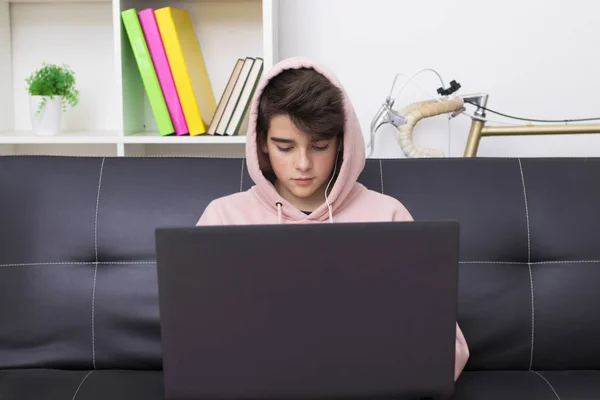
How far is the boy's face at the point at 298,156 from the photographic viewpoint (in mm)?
1405

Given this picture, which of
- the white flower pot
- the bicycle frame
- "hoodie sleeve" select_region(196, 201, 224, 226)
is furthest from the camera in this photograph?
the white flower pot

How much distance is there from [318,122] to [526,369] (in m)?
0.71

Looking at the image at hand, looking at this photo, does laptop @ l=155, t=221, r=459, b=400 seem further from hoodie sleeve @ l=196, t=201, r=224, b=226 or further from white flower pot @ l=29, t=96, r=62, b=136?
white flower pot @ l=29, t=96, r=62, b=136

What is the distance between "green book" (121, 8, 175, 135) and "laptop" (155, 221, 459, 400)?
123cm

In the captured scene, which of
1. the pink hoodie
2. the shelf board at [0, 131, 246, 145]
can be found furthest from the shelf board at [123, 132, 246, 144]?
the pink hoodie

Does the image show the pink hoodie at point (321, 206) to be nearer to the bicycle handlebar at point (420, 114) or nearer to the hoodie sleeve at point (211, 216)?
the hoodie sleeve at point (211, 216)

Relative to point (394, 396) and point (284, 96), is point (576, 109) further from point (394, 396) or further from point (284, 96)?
point (394, 396)

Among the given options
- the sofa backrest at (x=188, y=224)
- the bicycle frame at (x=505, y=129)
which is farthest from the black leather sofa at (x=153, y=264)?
the bicycle frame at (x=505, y=129)

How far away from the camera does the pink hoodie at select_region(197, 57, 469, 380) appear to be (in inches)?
57.9

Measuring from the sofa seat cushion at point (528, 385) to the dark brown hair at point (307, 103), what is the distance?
22.6 inches

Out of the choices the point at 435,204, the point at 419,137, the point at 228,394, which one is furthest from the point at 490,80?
the point at 228,394

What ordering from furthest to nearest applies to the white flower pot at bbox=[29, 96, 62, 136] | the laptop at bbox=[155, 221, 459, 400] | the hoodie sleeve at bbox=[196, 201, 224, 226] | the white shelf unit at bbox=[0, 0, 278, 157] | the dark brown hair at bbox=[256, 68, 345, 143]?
the white shelf unit at bbox=[0, 0, 278, 157], the white flower pot at bbox=[29, 96, 62, 136], the hoodie sleeve at bbox=[196, 201, 224, 226], the dark brown hair at bbox=[256, 68, 345, 143], the laptop at bbox=[155, 221, 459, 400]

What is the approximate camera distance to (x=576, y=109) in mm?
2283

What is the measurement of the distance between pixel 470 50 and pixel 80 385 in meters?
1.51
